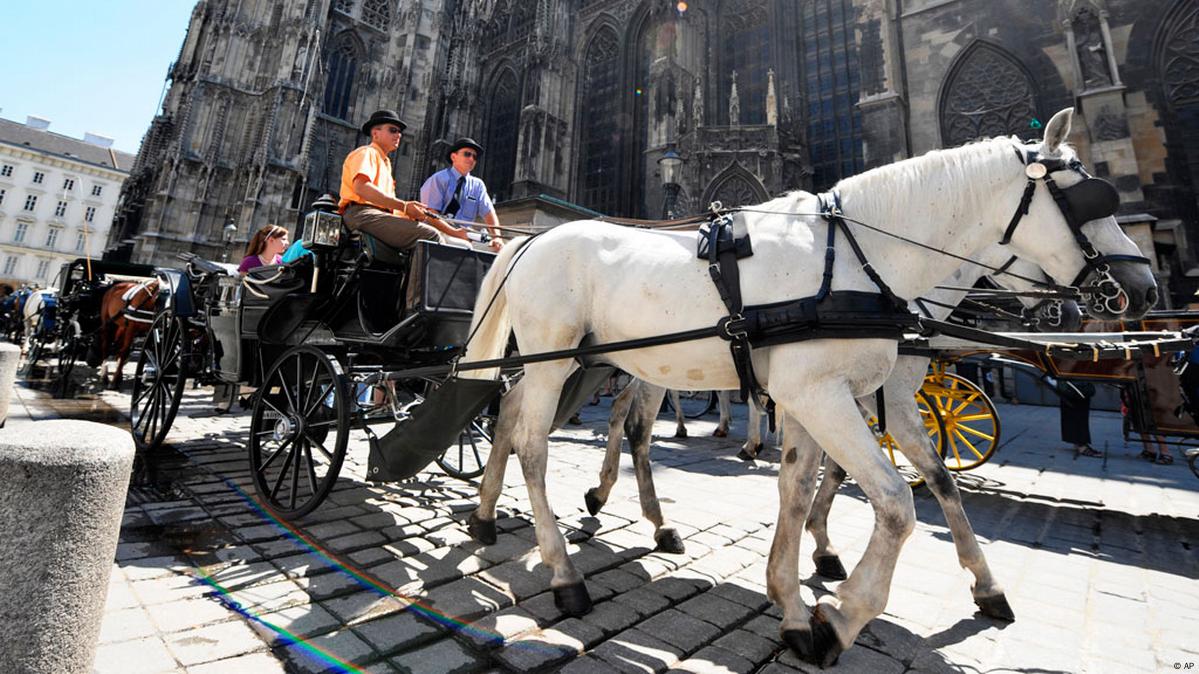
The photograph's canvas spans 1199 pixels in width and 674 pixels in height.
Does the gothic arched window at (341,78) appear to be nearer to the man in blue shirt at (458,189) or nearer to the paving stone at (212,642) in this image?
the man in blue shirt at (458,189)

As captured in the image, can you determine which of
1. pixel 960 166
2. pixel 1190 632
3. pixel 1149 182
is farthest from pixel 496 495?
pixel 1149 182

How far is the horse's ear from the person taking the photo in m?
2.06

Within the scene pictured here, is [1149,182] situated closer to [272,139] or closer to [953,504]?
[953,504]

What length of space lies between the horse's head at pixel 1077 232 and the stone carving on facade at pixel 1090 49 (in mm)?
13885

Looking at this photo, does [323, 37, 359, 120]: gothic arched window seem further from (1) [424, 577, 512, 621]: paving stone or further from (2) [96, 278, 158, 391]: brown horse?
(1) [424, 577, 512, 621]: paving stone

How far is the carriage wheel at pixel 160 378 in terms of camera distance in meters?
4.25

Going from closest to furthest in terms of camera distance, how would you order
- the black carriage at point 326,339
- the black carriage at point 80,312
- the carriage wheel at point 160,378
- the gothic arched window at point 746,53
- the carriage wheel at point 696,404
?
1. the black carriage at point 326,339
2. the carriage wheel at point 160,378
3. the black carriage at point 80,312
4. the carriage wheel at point 696,404
5. the gothic arched window at point 746,53

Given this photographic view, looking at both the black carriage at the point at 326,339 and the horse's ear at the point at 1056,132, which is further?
the black carriage at the point at 326,339

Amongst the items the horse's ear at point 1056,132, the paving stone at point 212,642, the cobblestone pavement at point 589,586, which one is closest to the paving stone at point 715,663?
the cobblestone pavement at point 589,586

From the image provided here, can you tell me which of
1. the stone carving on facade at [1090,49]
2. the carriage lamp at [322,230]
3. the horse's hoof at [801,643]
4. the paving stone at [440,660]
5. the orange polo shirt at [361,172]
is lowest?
the paving stone at [440,660]

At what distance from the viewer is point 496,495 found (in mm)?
3008

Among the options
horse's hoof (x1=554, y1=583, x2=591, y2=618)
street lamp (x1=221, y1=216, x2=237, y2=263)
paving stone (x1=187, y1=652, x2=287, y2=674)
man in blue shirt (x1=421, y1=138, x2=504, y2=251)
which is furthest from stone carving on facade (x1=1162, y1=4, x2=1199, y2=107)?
street lamp (x1=221, y1=216, x2=237, y2=263)

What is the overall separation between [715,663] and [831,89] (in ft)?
67.2

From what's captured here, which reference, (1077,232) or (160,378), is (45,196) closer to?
(160,378)
